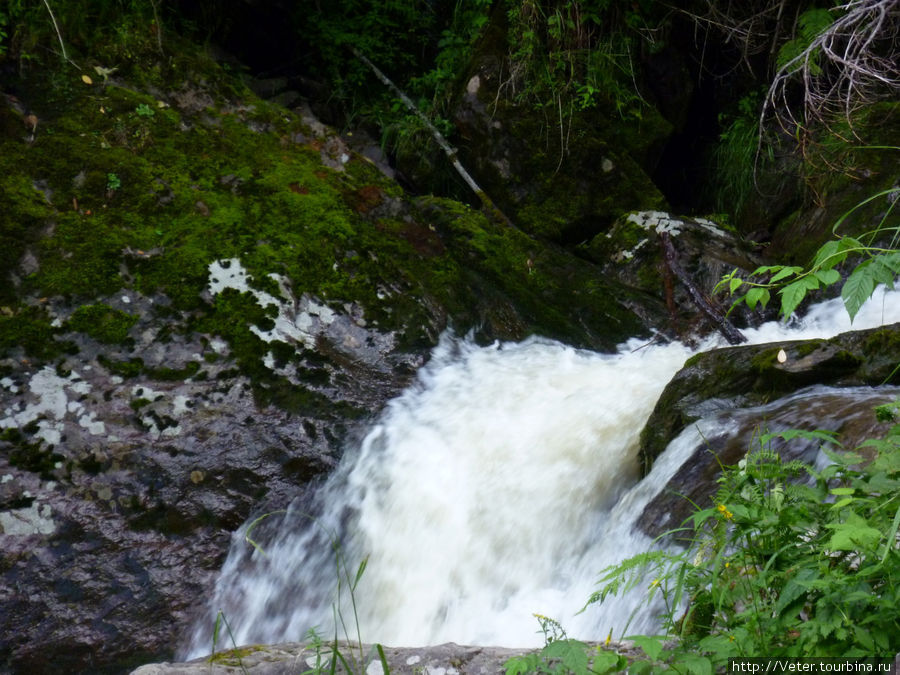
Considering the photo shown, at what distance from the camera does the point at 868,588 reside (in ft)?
4.08

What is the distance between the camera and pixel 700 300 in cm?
513

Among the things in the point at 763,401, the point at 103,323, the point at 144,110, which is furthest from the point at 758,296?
the point at 144,110

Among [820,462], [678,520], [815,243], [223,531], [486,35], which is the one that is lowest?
[223,531]

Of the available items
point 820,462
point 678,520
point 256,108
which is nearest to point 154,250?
point 256,108

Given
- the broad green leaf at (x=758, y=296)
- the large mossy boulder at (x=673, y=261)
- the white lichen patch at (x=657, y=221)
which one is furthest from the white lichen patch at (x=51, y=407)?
the white lichen patch at (x=657, y=221)

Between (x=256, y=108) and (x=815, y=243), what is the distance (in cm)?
464

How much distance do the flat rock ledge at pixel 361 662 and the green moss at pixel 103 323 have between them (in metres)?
2.30

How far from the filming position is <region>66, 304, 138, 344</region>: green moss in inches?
142

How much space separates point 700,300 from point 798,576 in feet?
13.3

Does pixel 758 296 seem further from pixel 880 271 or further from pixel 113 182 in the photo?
pixel 113 182

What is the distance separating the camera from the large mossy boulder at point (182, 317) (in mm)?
3000

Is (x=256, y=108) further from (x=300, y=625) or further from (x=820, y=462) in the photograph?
(x=820, y=462)

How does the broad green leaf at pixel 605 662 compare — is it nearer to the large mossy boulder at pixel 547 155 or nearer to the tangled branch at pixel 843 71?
the tangled branch at pixel 843 71

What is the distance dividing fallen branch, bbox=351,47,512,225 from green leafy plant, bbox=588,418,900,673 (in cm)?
442
